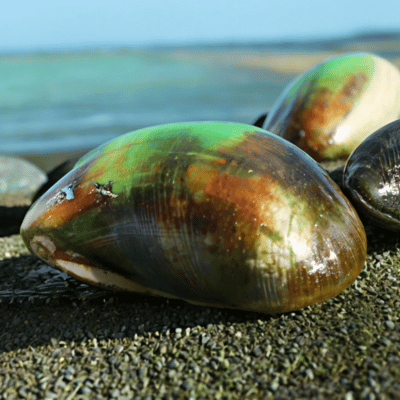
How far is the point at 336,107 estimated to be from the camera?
471cm

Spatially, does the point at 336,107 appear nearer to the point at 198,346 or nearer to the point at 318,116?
the point at 318,116

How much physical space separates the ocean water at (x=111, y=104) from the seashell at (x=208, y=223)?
6728 millimetres

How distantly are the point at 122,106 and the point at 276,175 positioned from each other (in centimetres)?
1185

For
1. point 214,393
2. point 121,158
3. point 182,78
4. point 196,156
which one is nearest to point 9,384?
point 214,393

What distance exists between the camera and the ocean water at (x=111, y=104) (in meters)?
10.6

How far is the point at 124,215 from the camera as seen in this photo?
270cm

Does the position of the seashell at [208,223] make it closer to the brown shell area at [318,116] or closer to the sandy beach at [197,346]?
the sandy beach at [197,346]

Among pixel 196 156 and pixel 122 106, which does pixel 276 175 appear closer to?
pixel 196 156

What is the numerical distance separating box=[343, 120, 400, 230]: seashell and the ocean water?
6.97 m

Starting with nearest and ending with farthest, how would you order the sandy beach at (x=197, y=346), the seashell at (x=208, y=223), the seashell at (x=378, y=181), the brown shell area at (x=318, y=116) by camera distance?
the sandy beach at (x=197, y=346), the seashell at (x=208, y=223), the seashell at (x=378, y=181), the brown shell area at (x=318, y=116)

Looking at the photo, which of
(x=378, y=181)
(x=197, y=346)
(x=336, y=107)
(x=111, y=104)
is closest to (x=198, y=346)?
(x=197, y=346)

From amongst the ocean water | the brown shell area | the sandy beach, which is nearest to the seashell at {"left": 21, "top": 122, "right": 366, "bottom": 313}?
the sandy beach

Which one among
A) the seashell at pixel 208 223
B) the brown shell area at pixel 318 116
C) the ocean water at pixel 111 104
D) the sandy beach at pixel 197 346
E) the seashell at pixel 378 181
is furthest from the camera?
the ocean water at pixel 111 104

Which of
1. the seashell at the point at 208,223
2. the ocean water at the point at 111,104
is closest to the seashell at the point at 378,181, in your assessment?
the seashell at the point at 208,223
